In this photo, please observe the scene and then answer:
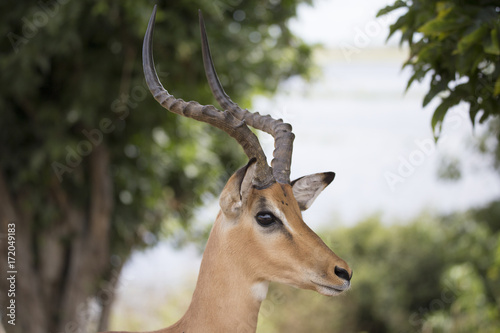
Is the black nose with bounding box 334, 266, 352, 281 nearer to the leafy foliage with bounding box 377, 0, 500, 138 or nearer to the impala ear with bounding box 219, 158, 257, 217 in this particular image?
the impala ear with bounding box 219, 158, 257, 217

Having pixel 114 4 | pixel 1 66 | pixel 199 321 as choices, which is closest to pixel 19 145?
pixel 1 66

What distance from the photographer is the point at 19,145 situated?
392 inches

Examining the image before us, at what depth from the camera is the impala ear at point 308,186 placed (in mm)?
3570

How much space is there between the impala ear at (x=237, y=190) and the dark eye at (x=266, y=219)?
0.39 ft

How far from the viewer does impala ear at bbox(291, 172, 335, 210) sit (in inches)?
141

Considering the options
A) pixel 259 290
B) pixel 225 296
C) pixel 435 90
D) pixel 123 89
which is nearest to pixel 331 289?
pixel 259 290

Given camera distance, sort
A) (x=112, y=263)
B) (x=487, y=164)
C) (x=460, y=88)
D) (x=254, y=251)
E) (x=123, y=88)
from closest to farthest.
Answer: (x=254, y=251), (x=460, y=88), (x=123, y=88), (x=112, y=263), (x=487, y=164)

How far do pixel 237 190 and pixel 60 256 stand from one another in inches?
357

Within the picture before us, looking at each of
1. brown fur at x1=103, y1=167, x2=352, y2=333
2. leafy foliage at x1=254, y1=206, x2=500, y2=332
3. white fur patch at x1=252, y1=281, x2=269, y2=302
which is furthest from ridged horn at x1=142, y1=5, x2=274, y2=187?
leafy foliage at x1=254, y1=206, x2=500, y2=332

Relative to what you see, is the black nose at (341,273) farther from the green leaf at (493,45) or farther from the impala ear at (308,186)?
the green leaf at (493,45)

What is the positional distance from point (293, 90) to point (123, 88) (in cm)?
386

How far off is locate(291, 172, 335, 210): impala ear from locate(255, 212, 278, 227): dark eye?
37 centimetres

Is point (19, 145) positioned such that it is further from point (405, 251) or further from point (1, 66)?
point (405, 251)

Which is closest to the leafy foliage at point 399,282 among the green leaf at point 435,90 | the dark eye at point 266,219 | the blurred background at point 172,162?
the blurred background at point 172,162
